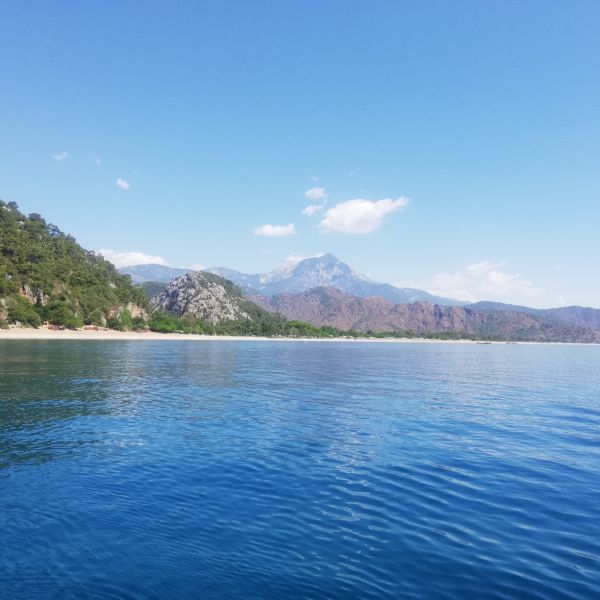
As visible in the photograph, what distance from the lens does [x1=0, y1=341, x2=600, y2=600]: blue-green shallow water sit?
43.0 ft

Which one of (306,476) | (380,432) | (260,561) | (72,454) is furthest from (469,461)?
(72,454)

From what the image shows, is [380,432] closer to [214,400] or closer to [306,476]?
[306,476]

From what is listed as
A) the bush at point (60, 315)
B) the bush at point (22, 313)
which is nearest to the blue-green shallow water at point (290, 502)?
the bush at point (22, 313)

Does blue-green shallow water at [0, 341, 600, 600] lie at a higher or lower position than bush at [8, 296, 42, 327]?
lower

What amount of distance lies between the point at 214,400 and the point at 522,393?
43167 millimetres

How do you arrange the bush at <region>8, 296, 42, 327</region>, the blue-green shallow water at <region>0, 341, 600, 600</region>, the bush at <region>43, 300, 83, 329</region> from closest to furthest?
the blue-green shallow water at <region>0, 341, 600, 600</region>, the bush at <region>8, 296, 42, 327</region>, the bush at <region>43, 300, 83, 329</region>

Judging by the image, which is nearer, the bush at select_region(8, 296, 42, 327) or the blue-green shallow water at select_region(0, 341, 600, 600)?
the blue-green shallow water at select_region(0, 341, 600, 600)

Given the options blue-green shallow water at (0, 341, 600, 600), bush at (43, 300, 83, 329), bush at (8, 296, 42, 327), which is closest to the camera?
blue-green shallow water at (0, 341, 600, 600)

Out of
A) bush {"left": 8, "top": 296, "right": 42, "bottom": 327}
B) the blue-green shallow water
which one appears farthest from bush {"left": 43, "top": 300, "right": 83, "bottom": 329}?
the blue-green shallow water

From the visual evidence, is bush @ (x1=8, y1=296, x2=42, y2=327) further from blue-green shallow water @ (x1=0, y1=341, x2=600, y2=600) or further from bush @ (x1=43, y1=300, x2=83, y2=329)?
blue-green shallow water @ (x1=0, y1=341, x2=600, y2=600)

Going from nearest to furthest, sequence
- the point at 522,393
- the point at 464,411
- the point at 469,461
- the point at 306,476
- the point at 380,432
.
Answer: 1. the point at 306,476
2. the point at 469,461
3. the point at 380,432
4. the point at 464,411
5. the point at 522,393

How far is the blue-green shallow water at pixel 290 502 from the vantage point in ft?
43.0

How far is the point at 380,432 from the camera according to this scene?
109 feet

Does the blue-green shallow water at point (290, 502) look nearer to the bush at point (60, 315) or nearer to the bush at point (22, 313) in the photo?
the bush at point (22, 313)
